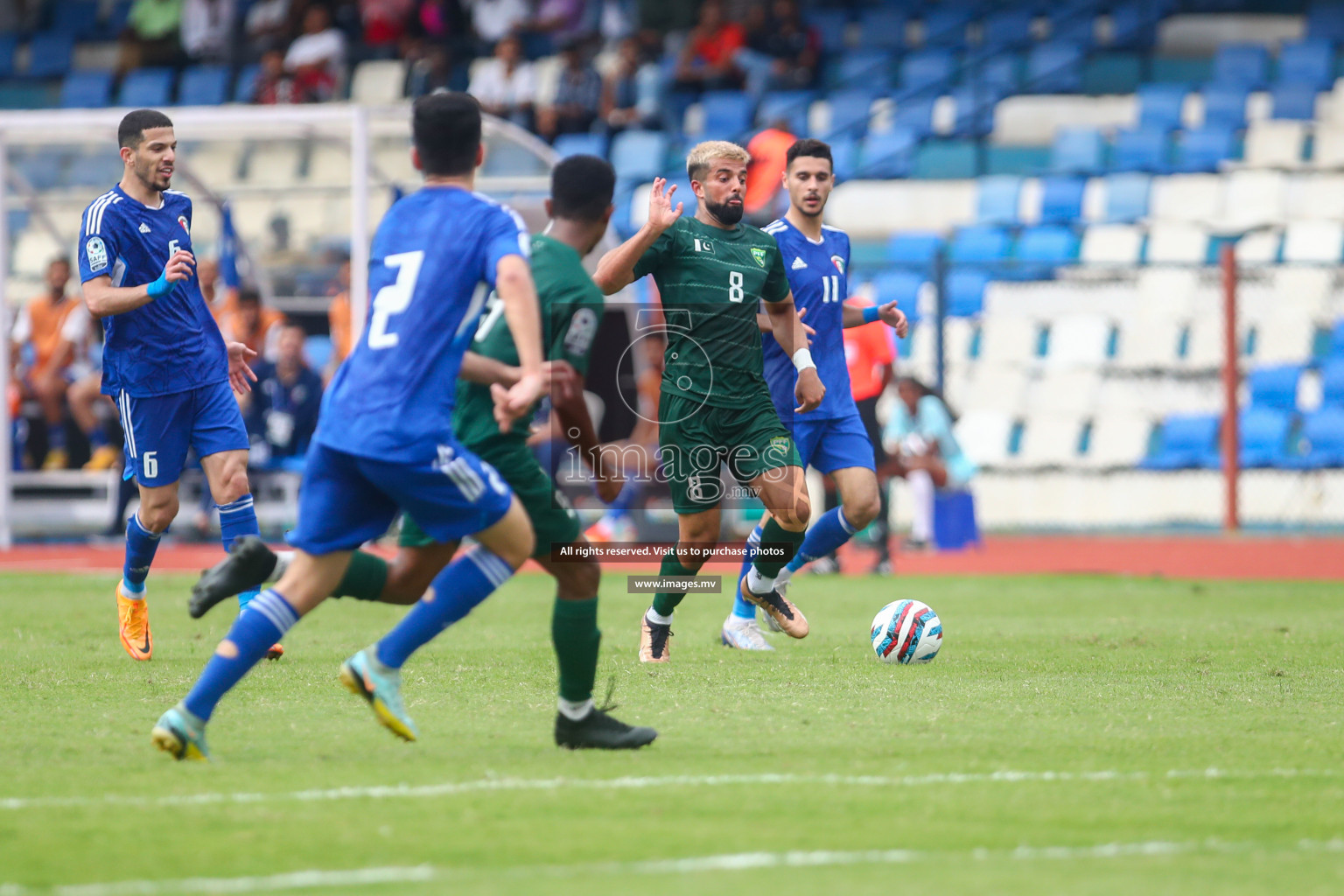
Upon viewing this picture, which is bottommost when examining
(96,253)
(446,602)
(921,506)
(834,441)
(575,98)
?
(921,506)

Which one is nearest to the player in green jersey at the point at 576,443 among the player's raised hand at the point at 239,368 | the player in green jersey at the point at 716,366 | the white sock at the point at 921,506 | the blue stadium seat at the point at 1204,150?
the player in green jersey at the point at 716,366

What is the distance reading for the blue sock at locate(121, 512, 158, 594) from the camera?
8.36 m

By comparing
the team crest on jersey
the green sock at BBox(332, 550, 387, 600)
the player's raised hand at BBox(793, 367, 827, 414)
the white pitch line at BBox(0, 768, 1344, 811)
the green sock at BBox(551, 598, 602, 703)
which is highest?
the team crest on jersey

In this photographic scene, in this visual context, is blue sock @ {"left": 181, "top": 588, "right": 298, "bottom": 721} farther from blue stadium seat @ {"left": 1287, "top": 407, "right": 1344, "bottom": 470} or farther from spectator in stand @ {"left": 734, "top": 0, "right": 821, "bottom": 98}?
spectator in stand @ {"left": 734, "top": 0, "right": 821, "bottom": 98}

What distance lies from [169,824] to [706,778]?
158cm

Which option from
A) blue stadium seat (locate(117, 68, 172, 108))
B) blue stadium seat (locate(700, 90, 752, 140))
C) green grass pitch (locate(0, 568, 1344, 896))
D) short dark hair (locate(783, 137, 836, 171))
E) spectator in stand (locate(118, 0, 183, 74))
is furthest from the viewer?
spectator in stand (locate(118, 0, 183, 74))

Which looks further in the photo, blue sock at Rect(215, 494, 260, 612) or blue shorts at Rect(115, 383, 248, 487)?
blue sock at Rect(215, 494, 260, 612)

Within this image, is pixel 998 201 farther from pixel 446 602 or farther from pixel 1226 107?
pixel 446 602

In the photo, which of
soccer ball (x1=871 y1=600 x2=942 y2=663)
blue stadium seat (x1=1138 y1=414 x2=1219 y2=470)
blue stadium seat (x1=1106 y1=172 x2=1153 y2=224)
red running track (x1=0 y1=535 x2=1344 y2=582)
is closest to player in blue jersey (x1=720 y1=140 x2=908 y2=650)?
soccer ball (x1=871 y1=600 x2=942 y2=663)

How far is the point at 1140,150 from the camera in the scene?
20.2m

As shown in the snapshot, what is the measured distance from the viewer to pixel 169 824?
4.59 meters

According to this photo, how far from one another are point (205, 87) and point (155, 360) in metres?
18.1

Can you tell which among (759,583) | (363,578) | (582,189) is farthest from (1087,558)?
(363,578)

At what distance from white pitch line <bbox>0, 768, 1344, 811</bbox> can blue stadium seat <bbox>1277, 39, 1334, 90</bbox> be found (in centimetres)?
1668
